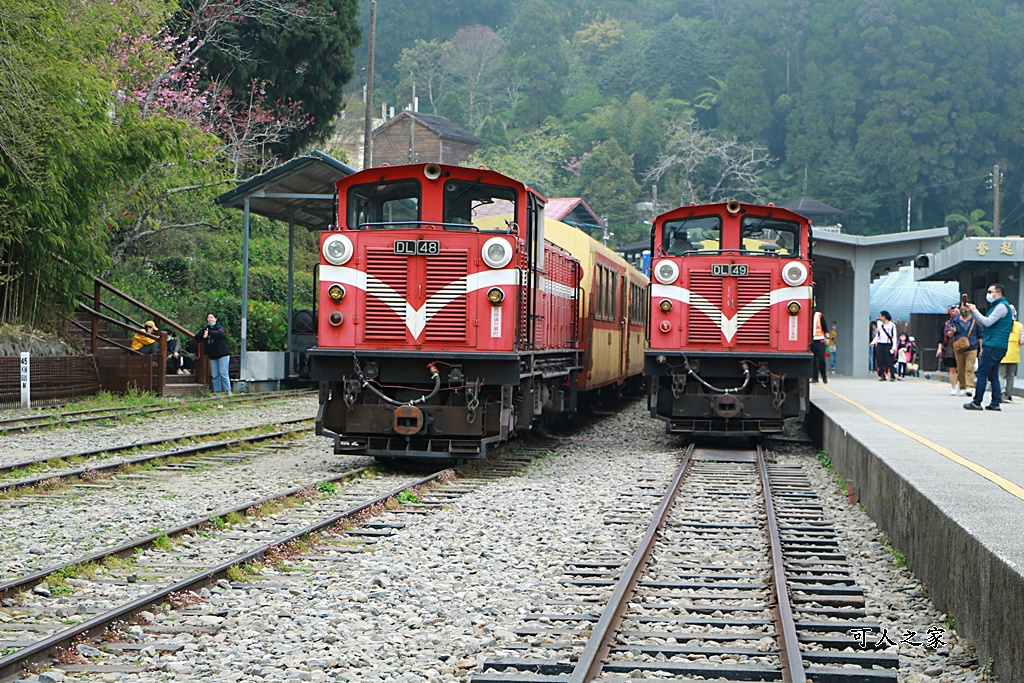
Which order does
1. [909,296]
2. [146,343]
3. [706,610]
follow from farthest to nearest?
[909,296], [146,343], [706,610]

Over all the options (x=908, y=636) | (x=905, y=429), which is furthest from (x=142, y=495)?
(x=905, y=429)

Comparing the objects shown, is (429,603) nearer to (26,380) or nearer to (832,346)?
(26,380)

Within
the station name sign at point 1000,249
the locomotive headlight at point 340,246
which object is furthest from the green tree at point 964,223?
the locomotive headlight at point 340,246

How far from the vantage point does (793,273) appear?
14.9m

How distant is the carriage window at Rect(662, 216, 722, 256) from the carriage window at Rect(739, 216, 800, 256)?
0.35m

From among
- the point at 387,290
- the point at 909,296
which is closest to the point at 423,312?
the point at 387,290

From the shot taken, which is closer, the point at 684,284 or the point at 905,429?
the point at 905,429

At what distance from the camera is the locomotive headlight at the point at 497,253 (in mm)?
11820

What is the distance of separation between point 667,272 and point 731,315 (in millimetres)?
1004

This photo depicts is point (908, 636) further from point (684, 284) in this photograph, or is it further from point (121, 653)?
point (684, 284)

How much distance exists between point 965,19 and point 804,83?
11023 mm

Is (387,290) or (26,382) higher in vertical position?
(387,290)

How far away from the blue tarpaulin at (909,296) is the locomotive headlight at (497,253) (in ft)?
108

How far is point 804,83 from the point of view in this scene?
79062 millimetres
